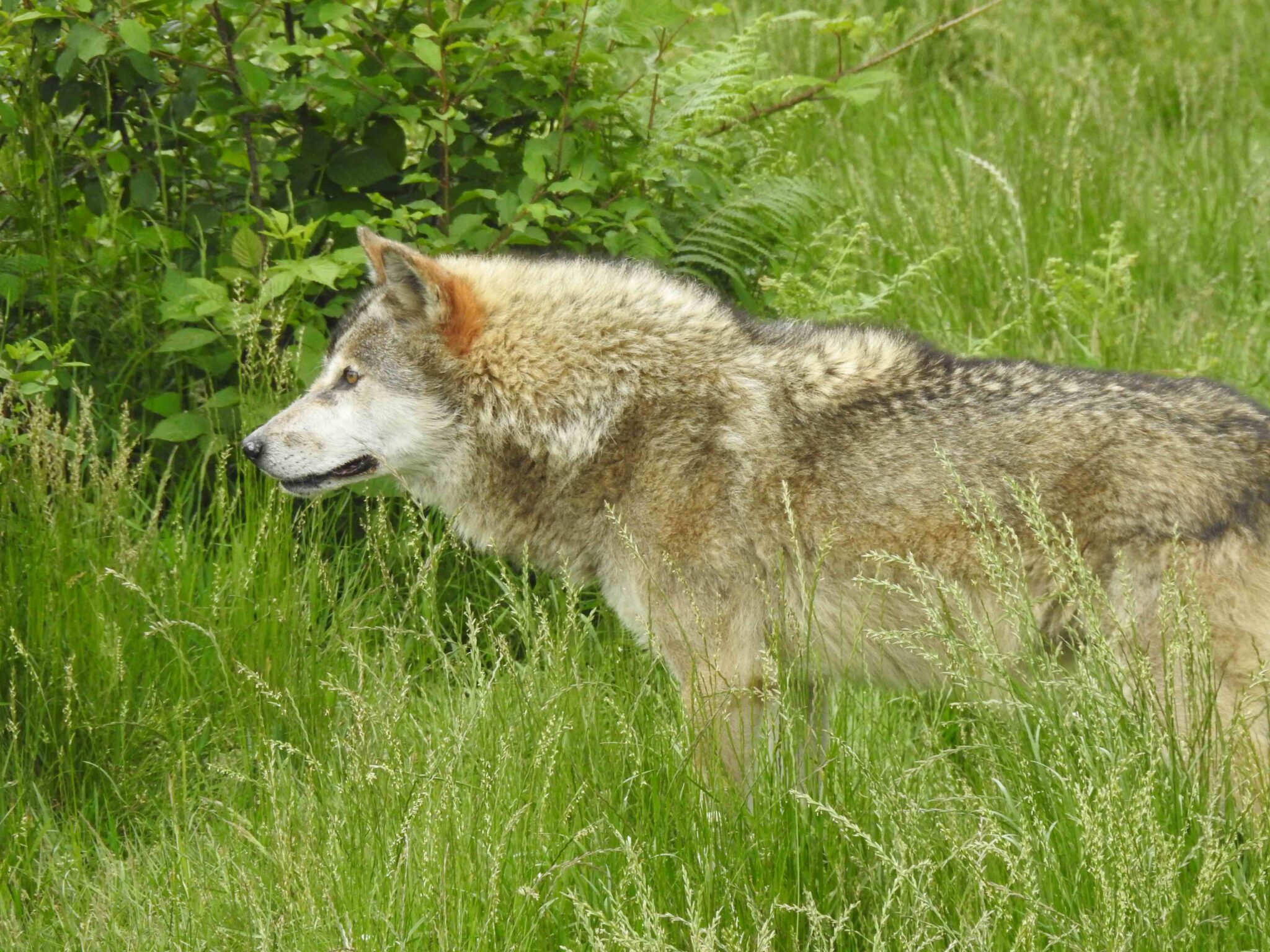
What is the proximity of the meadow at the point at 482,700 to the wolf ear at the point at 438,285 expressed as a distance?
37 cm

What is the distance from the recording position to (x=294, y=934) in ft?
9.93

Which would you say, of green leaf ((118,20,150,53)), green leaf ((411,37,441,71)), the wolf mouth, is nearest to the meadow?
the wolf mouth

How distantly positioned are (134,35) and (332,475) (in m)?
1.50

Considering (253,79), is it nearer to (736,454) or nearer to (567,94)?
(567,94)

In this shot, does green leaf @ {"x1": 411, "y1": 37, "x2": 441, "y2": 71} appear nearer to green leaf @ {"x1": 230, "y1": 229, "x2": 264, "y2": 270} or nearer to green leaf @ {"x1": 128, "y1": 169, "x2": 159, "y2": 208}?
green leaf @ {"x1": 230, "y1": 229, "x2": 264, "y2": 270}

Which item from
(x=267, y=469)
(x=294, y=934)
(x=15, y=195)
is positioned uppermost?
(x=15, y=195)

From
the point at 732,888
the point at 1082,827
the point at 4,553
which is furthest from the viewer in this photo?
the point at 4,553

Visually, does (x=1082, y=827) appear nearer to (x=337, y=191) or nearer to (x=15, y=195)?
(x=337, y=191)

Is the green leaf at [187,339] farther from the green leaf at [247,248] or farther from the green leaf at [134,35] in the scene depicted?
the green leaf at [134,35]

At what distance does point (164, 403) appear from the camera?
523 centimetres

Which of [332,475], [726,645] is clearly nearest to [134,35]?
[332,475]

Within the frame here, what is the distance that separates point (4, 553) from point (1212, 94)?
318 inches

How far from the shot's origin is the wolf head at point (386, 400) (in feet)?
14.9

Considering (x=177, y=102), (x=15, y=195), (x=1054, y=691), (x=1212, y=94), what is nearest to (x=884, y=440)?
(x=1054, y=691)
